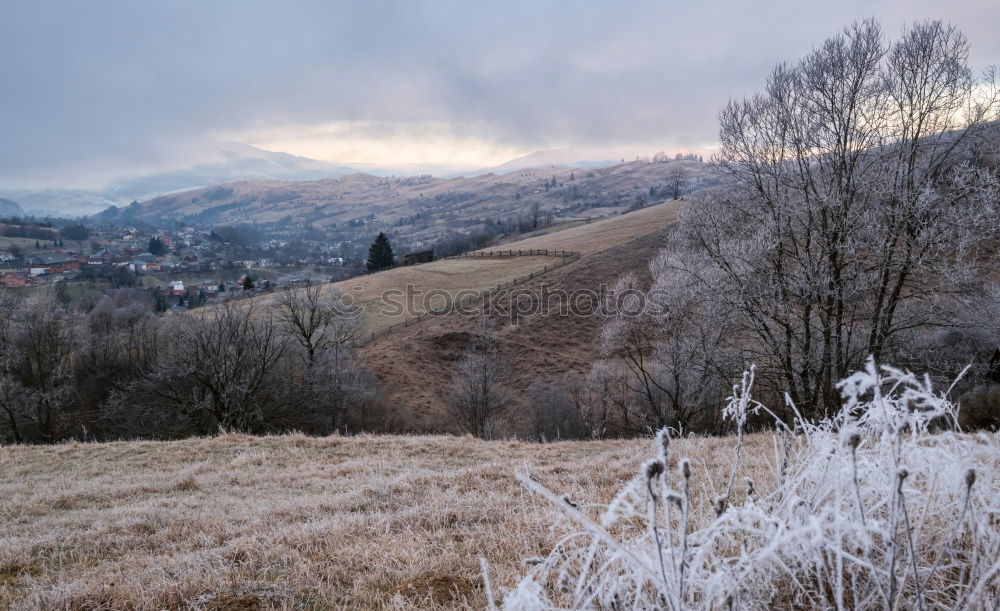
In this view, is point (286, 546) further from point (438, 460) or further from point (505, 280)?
point (505, 280)

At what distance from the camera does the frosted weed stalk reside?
1.50 metres

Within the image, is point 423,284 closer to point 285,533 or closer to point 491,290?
point 491,290

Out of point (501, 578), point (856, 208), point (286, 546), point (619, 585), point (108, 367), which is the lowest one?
point (108, 367)

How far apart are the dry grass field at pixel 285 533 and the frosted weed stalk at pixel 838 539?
2.54 feet

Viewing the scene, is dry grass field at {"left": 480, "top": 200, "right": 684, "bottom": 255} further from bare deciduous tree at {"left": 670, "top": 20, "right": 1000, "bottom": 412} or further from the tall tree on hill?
bare deciduous tree at {"left": 670, "top": 20, "right": 1000, "bottom": 412}

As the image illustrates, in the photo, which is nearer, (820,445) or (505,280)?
(820,445)

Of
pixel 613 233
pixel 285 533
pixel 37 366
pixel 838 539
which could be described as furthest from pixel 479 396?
pixel 613 233

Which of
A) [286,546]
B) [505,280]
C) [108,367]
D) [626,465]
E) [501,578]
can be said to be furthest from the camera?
[505,280]

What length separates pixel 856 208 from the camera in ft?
41.0

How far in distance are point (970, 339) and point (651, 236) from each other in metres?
44.5

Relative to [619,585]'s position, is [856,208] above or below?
above

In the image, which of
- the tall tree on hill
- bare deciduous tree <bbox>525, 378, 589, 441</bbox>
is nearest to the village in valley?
the tall tree on hill

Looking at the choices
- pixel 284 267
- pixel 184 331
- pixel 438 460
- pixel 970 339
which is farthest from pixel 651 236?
pixel 284 267

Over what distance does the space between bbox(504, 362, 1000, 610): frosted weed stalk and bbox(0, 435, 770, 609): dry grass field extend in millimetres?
775
